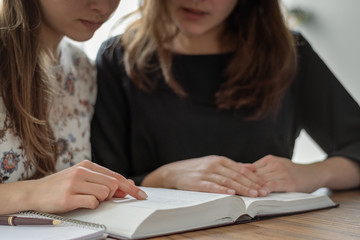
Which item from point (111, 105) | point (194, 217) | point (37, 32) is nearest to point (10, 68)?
point (37, 32)

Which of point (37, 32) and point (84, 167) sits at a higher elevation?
point (37, 32)

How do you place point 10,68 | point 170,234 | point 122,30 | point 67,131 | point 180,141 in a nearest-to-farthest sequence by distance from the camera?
point 170,234, point 10,68, point 67,131, point 180,141, point 122,30

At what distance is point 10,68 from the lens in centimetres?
98

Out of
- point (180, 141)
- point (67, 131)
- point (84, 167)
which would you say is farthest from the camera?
point (180, 141)

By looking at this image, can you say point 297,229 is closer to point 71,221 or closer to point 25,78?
point 71,221

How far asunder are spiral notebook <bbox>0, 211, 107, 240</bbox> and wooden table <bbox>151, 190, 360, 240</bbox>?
0.30 ft

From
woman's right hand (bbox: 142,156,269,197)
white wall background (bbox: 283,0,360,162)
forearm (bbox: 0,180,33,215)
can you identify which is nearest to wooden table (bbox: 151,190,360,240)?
woman's right hand (bbox: 142,156,269,197)

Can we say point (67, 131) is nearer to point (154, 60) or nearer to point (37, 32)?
point (37, 32)

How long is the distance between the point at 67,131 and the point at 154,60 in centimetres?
39

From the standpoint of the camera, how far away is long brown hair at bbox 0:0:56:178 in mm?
968

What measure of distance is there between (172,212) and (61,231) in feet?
0.51

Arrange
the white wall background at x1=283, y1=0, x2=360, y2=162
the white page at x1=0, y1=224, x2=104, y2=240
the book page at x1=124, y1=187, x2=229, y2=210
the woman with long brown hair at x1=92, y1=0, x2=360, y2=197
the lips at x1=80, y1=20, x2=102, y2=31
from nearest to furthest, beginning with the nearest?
the white page at x1=0, y1=224, x2=104, y2=240 < the book page at x1=124, y1=187, x2=229, y2=210 < the lips at x1=80, y1=20, x2=102, y2=31 < the woman with long brown hair at x1=92, y1=0, x2=360, y2=197 < the white wall background at x1=283, y1=0, x2=360, y2=162

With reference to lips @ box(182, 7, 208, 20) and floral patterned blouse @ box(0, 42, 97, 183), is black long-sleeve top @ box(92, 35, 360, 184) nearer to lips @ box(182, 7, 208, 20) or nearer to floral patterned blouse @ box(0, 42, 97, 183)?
floral patterned blouse @ box(0, 42, 97, 183)

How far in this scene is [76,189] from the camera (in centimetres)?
75
